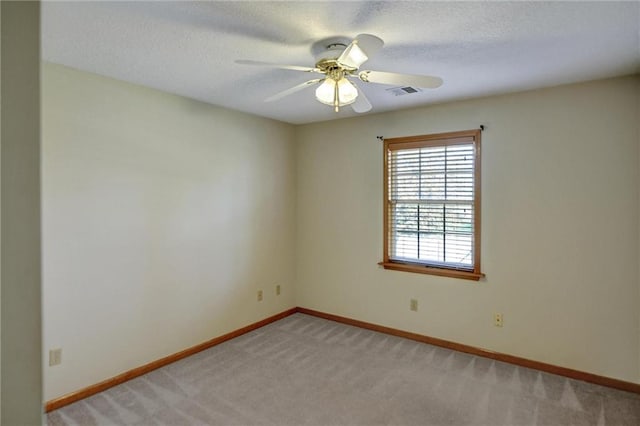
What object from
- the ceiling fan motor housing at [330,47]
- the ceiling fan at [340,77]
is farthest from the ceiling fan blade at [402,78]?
the ceiling fan motor housing at [330,47]

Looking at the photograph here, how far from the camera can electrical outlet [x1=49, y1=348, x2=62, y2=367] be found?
252cm

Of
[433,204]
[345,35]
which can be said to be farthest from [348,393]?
[345,35]

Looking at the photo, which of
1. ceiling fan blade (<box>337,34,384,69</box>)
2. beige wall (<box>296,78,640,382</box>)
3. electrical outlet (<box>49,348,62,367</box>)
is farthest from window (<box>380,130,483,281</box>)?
electrical outlet (<box>49,348,62,367</box>)

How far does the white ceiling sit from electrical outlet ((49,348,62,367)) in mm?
2027

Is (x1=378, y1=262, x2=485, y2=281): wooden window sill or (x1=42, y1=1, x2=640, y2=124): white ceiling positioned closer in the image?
(x1=42, y1=1, x2=640, y2=124): white ceiling

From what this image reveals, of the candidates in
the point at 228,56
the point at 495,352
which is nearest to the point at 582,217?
the point at 495,352

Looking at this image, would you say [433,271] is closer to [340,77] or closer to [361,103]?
[361,103]

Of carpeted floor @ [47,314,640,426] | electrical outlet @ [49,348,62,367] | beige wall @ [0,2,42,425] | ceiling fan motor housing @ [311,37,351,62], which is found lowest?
carpeted floor @ [47,314,640,426]

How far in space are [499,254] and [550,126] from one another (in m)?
1.19

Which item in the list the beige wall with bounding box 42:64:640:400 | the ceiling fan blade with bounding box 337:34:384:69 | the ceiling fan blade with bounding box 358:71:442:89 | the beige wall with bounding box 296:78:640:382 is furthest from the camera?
the beige wall with bounding box 296:78:640:382

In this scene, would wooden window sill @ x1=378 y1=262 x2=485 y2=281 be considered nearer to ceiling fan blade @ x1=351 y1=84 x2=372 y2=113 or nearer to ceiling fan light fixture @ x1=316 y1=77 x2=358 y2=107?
ceiling fan blade @ x1=351 y1=84 x2=372 y2=113

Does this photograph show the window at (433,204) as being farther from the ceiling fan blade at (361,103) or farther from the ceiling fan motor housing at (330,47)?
the ceiling fan motor housing at (330,47)

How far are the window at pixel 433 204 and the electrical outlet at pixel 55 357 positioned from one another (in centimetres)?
299

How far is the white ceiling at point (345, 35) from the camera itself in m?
1.78
